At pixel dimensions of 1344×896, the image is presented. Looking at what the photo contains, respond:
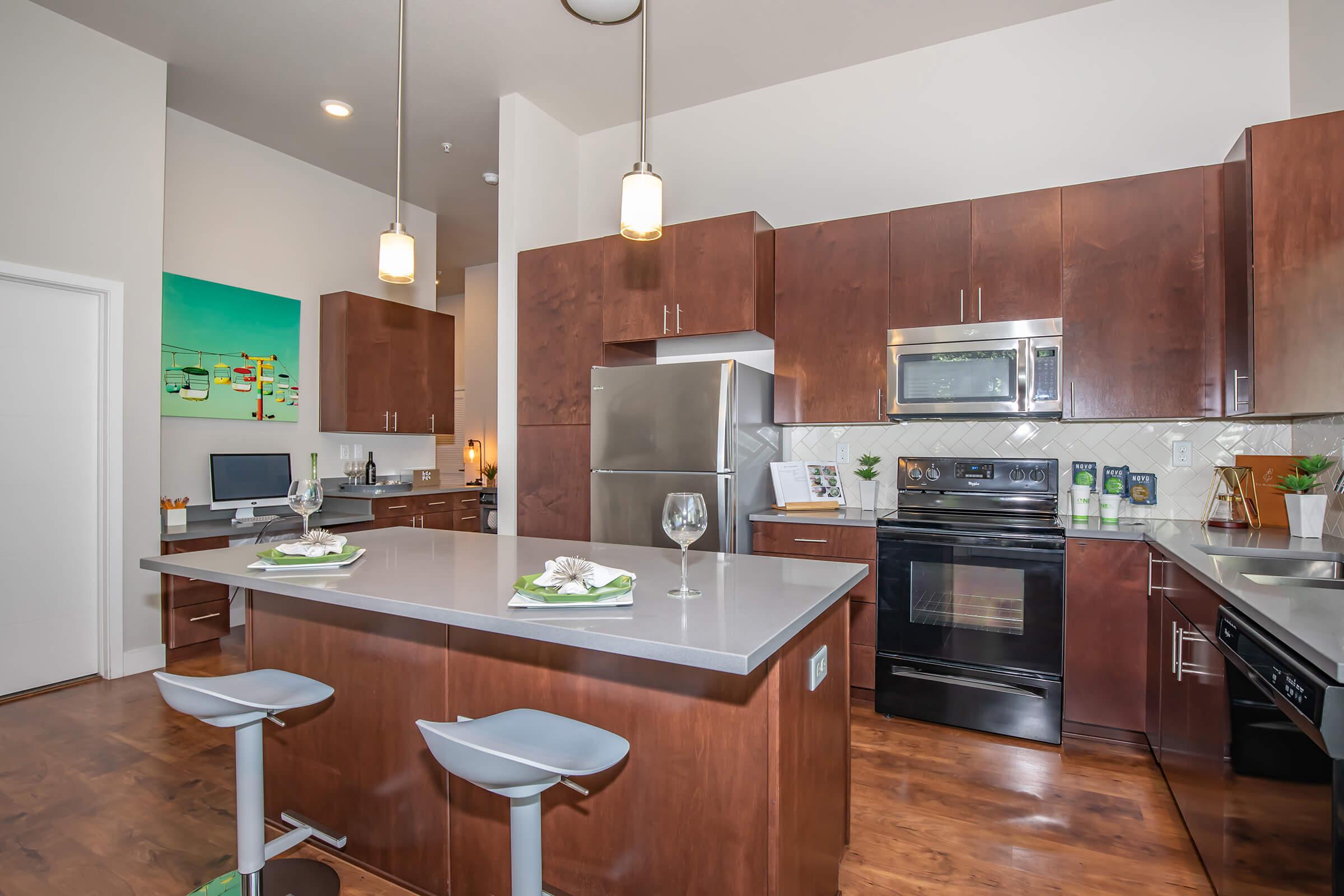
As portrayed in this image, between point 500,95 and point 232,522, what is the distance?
10.4 ft

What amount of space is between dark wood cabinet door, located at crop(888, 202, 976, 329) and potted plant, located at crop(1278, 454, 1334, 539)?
1334 mm

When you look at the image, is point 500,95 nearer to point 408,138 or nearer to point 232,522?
point 408,138

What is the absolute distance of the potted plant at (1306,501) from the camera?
2.36m

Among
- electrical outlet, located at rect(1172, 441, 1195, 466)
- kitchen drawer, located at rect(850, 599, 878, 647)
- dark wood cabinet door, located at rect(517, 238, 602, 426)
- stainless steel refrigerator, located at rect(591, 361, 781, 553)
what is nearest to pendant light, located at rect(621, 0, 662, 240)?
stainless steel refrigerator, located at rect(591, 361, 781, 553)

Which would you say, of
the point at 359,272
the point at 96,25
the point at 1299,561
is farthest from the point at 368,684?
the point at 359,272

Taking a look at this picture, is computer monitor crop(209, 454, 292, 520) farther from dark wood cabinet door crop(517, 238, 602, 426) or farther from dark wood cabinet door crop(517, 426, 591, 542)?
dark wood cabinet door crop(517, 238, 602, 426)

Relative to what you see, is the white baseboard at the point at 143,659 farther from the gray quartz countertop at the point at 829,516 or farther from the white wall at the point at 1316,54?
the white wall at the point at 1316,54

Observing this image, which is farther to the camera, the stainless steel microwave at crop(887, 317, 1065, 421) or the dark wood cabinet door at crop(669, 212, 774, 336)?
the dark wood cabinet door at crop(669, 212, 774, 336)

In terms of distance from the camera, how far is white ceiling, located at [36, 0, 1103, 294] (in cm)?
322

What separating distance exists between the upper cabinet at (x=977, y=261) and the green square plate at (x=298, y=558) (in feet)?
8.60

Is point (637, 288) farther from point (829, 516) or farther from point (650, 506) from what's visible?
point (829, 516)

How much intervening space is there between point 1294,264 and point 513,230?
143 inches

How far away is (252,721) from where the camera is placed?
1575 millimetres

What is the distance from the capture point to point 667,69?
3.75 meters
